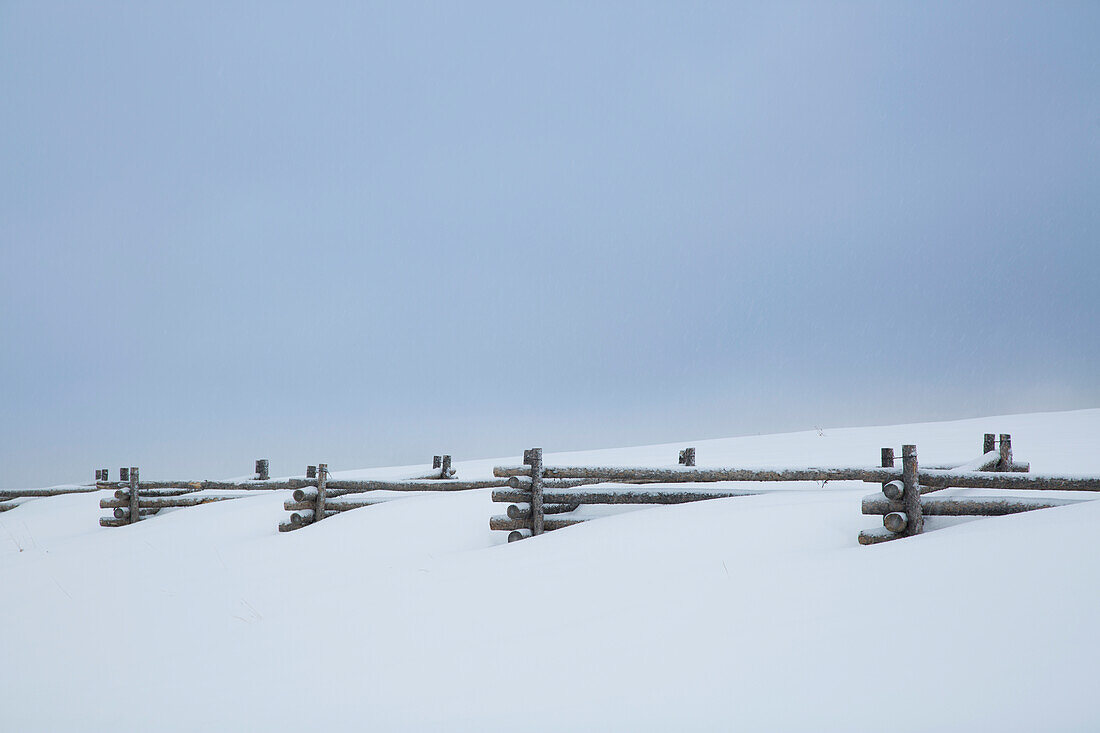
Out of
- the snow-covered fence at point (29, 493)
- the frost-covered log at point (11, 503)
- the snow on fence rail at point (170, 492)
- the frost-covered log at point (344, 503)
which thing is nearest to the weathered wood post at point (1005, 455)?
the frost-covered log at point (344, 503)

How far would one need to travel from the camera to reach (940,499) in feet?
22.5

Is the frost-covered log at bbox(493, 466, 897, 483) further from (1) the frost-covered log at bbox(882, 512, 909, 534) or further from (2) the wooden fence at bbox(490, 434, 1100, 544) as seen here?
(1) the frost-covered log at bbox(882, 512, 909, 534)

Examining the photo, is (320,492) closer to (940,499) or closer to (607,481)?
(607,481)

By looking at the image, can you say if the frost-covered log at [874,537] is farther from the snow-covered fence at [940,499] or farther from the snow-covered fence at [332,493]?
the snow-covered fence at [332,493]

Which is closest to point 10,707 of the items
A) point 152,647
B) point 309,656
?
point 152,647

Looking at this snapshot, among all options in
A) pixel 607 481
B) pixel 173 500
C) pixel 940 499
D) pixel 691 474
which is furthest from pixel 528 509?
pixel 173 500

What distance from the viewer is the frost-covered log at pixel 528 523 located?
29.9 feet

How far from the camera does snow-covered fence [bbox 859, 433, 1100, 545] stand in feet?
21.1

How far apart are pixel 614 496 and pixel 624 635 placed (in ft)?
14.4

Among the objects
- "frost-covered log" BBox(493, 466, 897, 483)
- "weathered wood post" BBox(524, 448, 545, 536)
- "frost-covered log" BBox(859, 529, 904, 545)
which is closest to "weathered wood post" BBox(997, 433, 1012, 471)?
"frost-covered log" BBox(493, 466, 897, 483)

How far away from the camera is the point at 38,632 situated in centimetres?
684

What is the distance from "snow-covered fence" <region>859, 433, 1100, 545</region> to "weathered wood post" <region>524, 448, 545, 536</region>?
148 inches

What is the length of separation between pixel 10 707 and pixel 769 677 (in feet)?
15.3

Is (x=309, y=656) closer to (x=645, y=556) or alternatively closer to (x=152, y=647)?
(x=152, y=647)
